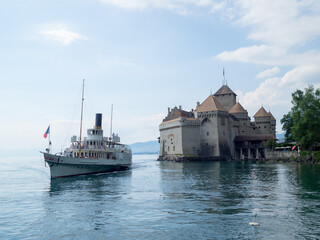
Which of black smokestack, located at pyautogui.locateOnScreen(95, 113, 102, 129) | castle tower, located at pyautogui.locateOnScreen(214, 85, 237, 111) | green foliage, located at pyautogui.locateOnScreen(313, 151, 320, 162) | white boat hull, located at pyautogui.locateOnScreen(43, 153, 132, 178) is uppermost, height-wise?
castle tower, located at pyautogui.locateOnScreen(214, 85, 237, 111)

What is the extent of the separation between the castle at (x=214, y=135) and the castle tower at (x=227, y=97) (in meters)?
7.96

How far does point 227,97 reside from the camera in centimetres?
10719

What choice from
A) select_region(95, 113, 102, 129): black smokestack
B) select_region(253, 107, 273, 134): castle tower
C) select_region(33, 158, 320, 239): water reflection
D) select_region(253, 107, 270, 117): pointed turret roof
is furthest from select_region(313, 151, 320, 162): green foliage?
select_region(95, 113, 102, 129): black smokestack

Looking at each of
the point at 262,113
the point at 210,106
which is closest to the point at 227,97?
the point at 262,113

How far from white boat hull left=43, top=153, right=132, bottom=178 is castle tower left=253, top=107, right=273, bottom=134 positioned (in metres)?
63.6

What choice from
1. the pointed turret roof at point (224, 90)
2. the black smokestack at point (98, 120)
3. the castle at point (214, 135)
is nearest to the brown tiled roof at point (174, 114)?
the castle at point (214, 135)

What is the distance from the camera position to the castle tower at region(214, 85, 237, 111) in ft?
348

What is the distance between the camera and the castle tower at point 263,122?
98000 millimetres

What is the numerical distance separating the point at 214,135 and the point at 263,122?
22579 mm

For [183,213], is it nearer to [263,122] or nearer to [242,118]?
[242,118]

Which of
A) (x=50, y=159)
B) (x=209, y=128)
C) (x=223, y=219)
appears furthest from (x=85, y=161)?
(x=209, y=128)

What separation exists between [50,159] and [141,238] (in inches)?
1031

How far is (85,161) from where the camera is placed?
41.0 metres

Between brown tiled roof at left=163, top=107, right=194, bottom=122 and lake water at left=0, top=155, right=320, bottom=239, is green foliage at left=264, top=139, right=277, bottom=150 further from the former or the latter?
lake water at left=0, top=155, right=320, bottom=239
